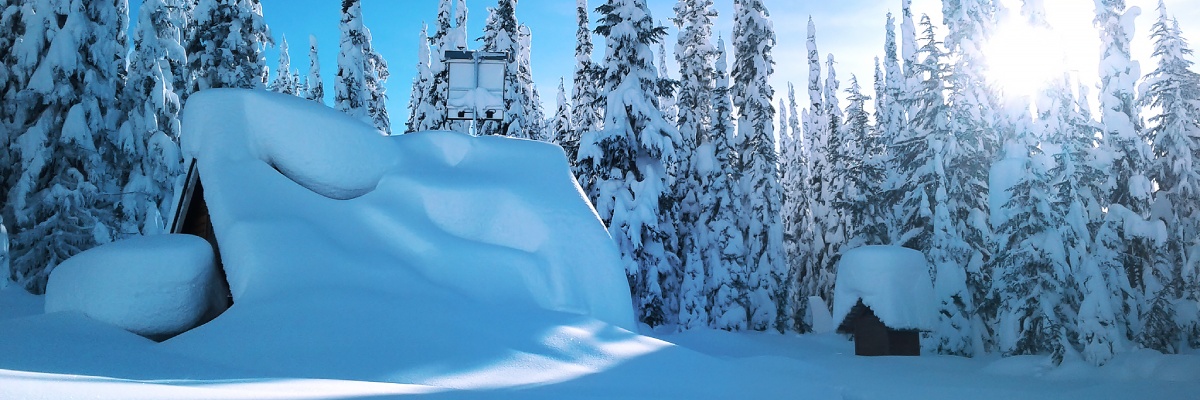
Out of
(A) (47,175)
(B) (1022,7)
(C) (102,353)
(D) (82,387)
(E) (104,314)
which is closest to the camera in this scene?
(D) (82,387)

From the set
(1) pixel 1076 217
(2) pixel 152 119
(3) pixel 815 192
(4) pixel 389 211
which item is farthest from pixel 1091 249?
(2) pixel 152 119

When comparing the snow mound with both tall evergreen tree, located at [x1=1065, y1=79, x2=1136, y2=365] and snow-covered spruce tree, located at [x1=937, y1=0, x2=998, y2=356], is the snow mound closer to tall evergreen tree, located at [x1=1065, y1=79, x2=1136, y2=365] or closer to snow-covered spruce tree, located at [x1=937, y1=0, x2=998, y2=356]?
tall evergreen tree, located at [x1=1065, y1=79, x2=1136, y2=365]

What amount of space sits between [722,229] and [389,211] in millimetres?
18943

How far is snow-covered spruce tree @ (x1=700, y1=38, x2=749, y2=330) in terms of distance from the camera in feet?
87.2

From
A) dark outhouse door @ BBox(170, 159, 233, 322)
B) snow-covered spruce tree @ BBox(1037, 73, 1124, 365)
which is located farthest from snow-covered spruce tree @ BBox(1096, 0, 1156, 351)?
dark outhouse door @ BBox(170, 159, 233, 322)

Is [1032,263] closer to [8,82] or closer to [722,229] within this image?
[722,229]

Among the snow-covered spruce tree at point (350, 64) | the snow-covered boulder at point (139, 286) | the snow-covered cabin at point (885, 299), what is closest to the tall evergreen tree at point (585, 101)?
the snow-covered cabin at point (885, 299)

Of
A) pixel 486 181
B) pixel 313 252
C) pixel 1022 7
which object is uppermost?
pixel 1022 7

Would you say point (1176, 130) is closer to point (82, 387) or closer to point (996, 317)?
point (996, 317)

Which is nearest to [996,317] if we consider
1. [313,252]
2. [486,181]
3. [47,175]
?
[486,181]

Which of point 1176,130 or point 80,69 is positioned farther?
point 1176,130

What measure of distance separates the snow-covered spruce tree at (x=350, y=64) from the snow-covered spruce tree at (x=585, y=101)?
321 inches

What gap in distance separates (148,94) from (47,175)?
585cm

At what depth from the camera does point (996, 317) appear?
2117 cm
